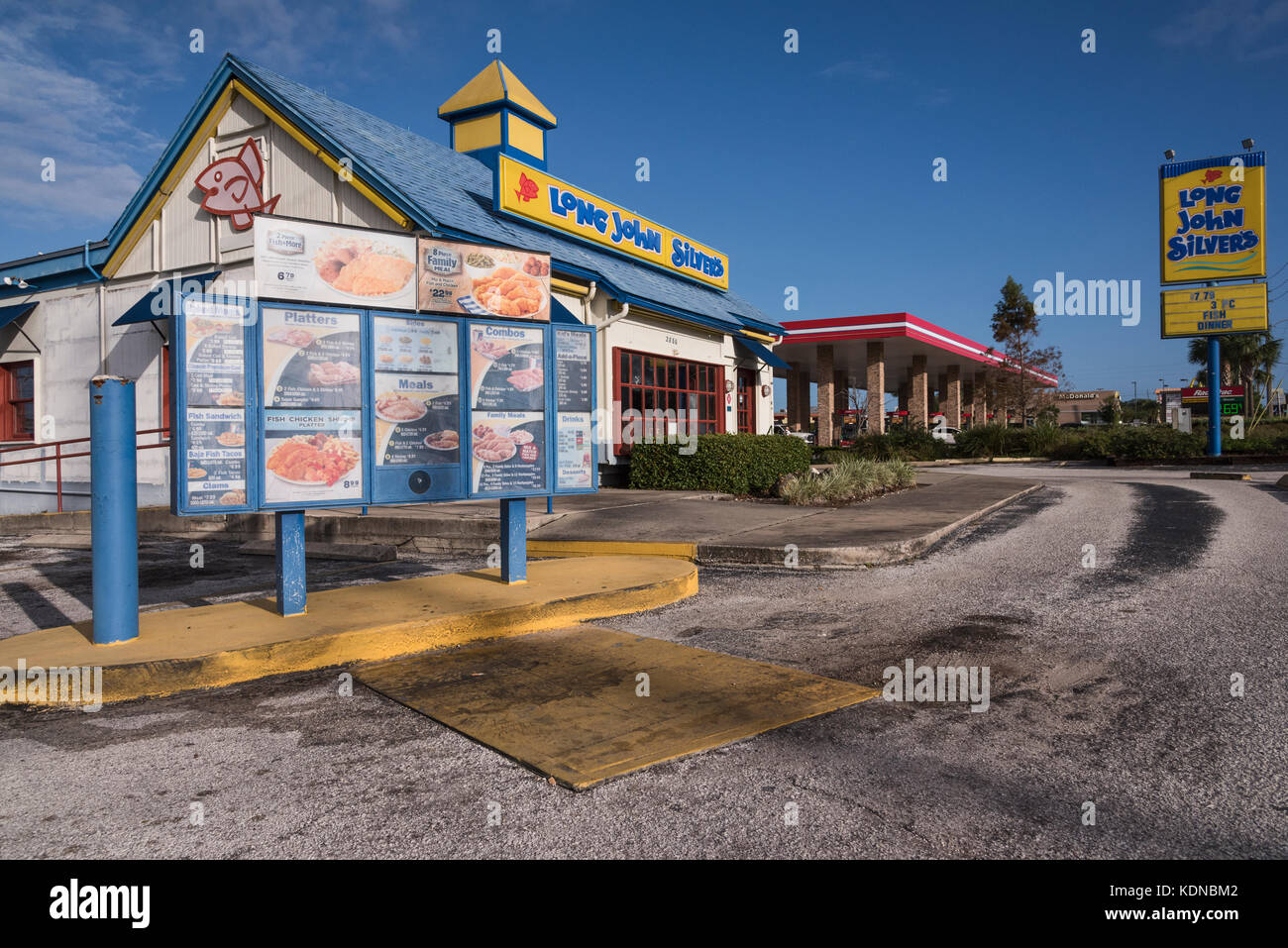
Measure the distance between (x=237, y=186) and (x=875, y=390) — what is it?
27.1 m

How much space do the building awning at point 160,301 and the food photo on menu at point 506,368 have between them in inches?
403

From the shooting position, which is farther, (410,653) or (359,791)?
(410,653)

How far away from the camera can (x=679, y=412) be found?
60.4ft

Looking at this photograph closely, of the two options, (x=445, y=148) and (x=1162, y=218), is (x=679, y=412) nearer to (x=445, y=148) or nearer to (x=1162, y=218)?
(x=445, y=148)

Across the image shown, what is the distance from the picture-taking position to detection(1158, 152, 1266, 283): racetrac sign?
26.1 metres

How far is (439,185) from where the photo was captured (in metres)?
14.7

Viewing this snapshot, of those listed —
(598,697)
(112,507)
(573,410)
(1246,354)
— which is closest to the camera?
(598,697)

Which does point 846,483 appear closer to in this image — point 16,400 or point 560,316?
point 560,316

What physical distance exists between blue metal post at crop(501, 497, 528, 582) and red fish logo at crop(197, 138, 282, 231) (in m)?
10.2

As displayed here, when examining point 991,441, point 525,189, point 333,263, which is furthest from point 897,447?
point 333,263

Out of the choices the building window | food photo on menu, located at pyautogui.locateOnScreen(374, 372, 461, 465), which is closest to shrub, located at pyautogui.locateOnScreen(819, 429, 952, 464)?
the building window

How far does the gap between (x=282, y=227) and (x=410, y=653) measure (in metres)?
2.98
